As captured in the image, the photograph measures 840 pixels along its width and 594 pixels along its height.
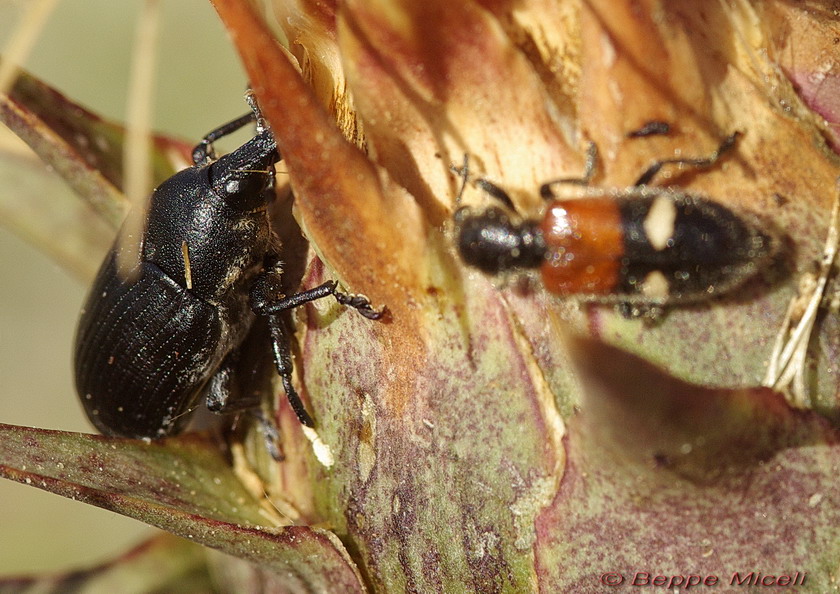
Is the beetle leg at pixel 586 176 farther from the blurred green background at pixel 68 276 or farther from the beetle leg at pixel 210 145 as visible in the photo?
the blurred green background at pixel 68 276

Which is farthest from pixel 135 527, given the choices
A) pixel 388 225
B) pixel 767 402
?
pixel 767 402

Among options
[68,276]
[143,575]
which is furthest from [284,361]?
[68,276]

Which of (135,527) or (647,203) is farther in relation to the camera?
(135,527)

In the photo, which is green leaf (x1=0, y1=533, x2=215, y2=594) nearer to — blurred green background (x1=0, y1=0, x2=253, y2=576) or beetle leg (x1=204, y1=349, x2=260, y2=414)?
beetle leg (x1=204, y1=349, x2=260, y2=414)

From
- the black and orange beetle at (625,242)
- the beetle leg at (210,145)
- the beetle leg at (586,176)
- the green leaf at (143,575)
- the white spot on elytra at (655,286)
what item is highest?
the beetle leg at (210,145)

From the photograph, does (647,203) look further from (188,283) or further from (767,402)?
(188,283)

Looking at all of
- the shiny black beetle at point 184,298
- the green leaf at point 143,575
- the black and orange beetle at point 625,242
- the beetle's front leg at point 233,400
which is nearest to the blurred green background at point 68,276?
the green leaf at point 143,575
